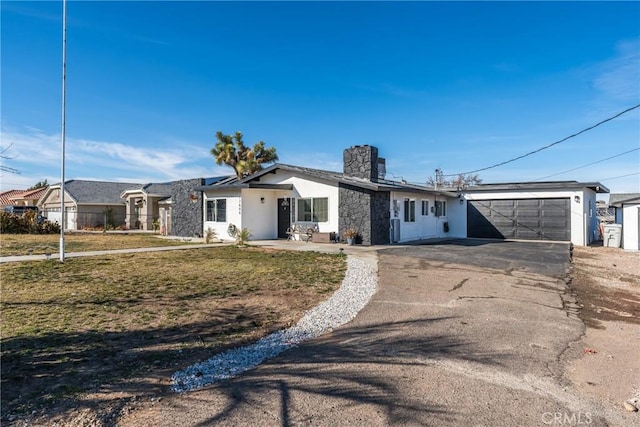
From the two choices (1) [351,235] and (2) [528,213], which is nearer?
(1) [351,235]

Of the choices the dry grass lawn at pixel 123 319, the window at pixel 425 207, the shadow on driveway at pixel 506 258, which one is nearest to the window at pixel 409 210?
the window at pixel 425 207

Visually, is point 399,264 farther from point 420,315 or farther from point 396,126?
point 396,126

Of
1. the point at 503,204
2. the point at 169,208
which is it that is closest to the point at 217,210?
the point at 169,208

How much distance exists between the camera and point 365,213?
53.6ft

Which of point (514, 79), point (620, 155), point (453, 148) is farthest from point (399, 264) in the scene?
point (453, 148)

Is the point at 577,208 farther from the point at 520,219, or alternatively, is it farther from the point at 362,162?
the point at 362,162

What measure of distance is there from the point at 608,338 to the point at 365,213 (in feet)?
38.5

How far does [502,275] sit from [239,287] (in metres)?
6.73

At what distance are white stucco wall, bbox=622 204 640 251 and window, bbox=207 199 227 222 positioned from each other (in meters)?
19.5

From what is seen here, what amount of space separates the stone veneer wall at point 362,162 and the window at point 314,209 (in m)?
2.74

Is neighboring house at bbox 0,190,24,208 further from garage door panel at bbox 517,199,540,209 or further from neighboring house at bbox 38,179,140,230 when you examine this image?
garage door panel at bbox 517,199,540,209

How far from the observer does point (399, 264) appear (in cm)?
1122

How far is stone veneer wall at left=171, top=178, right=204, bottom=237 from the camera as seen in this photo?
2155cm

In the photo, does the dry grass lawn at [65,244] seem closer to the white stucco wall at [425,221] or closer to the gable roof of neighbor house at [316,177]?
the gable roof of neighbor house at [316,177]
